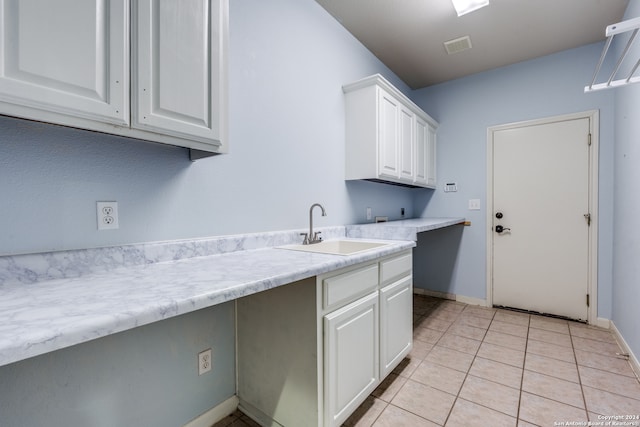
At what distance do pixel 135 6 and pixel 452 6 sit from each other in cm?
230

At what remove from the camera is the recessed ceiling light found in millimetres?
2141

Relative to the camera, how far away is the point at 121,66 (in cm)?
92

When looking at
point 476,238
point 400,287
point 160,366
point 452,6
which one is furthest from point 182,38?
point 476,238

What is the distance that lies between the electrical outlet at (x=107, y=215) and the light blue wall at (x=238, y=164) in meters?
0.02

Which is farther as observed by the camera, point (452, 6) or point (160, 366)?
point (452, 6)

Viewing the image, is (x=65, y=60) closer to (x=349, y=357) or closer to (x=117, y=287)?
(x=117, y=287)

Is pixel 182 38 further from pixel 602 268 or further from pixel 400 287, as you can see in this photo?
pixel 602 268

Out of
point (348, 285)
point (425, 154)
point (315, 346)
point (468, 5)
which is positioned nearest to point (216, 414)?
point (315, 346)

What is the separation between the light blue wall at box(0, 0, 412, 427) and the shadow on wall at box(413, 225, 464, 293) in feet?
6.07

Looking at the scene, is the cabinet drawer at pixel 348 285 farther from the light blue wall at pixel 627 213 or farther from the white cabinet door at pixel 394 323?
the light blue wall at pixel 627 213

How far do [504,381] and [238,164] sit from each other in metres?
2.16

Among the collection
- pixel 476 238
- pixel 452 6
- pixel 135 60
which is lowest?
pixel 476 238

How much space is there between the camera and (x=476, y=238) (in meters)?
3.42

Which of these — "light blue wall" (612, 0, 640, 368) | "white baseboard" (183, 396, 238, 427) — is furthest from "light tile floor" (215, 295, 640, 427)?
"light blue wall" (612, 0, 640, 368)
